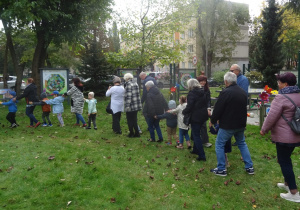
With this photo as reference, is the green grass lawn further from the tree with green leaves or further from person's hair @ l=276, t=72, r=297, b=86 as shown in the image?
the tree with green leaves

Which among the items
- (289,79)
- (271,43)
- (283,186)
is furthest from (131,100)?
(271,43)

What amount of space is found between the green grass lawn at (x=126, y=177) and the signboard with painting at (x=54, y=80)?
6.26 meters

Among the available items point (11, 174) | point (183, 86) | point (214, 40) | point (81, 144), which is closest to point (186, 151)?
point (81, 144)

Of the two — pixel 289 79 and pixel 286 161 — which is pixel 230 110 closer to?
pixel 289 79

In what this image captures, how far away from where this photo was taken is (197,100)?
237 inches

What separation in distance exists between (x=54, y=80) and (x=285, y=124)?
40.5ft

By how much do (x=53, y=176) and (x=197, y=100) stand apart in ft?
10.5

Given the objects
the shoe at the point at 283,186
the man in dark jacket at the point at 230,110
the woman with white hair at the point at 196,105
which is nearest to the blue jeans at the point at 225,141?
the man in dark jacket at the point at 230,110

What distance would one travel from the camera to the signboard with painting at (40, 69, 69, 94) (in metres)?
14.2

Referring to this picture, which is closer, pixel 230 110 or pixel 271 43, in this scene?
pixel 230 110

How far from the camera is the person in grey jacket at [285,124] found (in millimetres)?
4266

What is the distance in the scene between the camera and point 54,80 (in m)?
14.5

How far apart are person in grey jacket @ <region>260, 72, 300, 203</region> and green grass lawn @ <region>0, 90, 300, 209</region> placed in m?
0.49

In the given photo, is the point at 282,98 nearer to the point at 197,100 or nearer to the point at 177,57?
the point at 197,100
